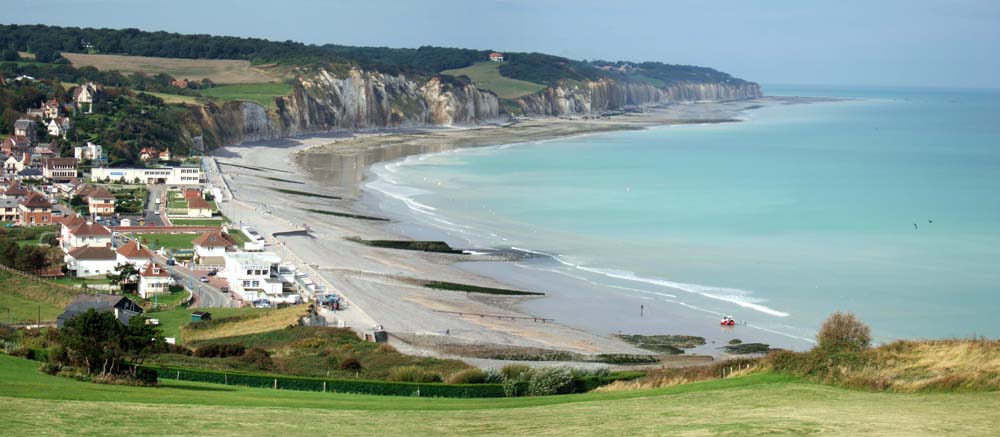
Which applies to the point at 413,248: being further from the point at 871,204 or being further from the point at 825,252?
the point at 871,204

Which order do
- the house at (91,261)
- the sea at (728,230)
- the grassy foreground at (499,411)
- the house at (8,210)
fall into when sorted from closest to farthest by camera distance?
the grassy foreground at (499,411)
the sea at (728,230)
the house at (91,261)
the house at (8,210)

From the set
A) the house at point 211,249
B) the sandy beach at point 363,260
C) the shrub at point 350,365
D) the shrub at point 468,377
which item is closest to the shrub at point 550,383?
the shrub at point 468,377

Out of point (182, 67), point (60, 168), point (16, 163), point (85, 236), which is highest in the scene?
point (182, 67)

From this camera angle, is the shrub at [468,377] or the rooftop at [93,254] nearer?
the shrub at [468,377]

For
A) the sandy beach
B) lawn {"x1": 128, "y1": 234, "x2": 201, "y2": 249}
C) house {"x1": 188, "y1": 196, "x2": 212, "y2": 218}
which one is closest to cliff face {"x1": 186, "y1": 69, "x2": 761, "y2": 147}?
the sandy beach

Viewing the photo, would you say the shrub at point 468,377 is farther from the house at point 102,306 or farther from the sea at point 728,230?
the sea at point 728,230

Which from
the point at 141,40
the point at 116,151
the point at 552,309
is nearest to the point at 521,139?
the point at 116,151

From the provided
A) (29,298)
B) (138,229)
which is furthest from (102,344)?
(138,229)

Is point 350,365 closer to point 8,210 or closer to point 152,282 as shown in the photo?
point 152,282
